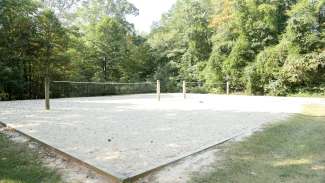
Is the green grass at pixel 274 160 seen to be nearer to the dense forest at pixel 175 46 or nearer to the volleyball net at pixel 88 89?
the dense forest at pixel 175 46

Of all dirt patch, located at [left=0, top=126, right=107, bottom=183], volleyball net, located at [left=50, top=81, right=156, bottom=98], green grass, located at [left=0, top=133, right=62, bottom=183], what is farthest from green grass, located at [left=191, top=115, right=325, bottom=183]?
volleyball net, located at [left=50, top=81, right=156, bottom=98]

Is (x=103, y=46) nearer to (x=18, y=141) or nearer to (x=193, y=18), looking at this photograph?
(x=193, y=18)

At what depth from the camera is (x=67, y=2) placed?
70.7ft

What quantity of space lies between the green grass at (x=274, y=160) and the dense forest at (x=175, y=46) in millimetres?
9191

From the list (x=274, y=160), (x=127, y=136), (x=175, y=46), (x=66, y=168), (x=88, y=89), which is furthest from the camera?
(x=175, y=46)

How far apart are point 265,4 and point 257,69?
398 cm

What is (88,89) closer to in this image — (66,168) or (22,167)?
(22,167)

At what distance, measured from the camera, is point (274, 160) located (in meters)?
2.92

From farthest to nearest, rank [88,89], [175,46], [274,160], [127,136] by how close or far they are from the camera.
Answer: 1. [175,46]
2. [88,89]
3. [127,136]
4. [274,160]

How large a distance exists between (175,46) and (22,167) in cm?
1939

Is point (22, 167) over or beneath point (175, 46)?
beneath

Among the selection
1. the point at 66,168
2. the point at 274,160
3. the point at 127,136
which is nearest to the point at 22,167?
the point at 66,168

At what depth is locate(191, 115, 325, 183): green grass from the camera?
2.45 m

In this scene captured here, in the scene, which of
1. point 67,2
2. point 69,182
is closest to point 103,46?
point 67,2
